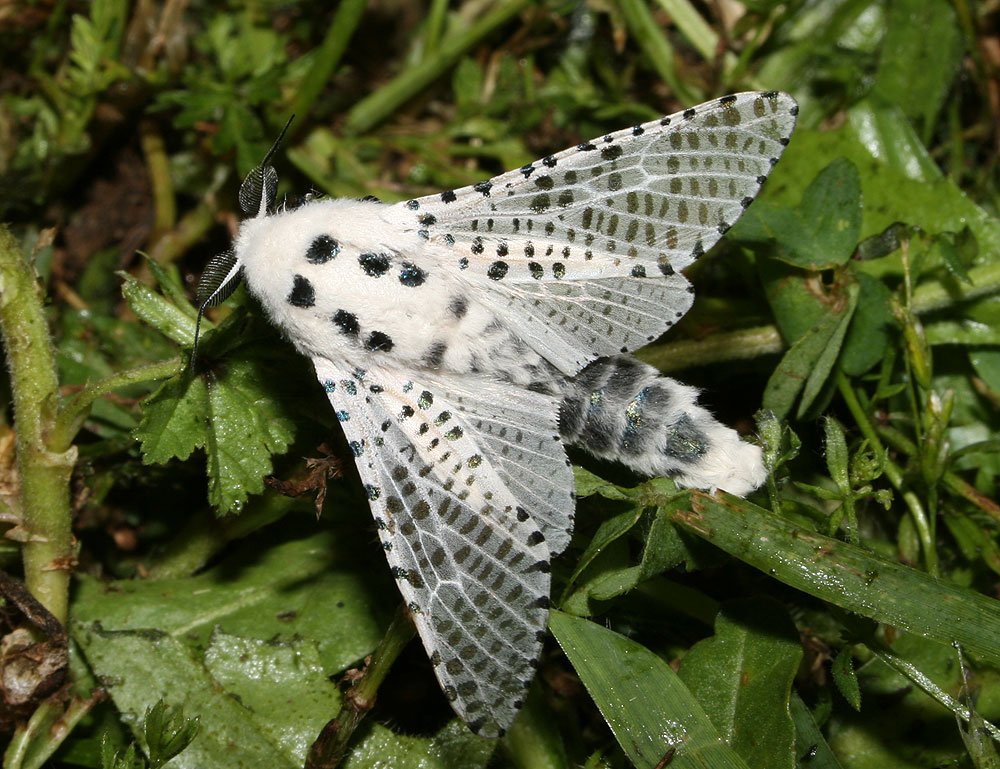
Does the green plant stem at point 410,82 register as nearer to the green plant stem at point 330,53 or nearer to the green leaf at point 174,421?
the green plant stem at point 330,53

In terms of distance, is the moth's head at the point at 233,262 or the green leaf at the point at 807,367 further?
the green leaf at the point at 807,367

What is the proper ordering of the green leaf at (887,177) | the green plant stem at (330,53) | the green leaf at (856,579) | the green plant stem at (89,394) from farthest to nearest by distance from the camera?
the green plant stem at (330,53), the green leaf at (887,177), the green plant stem at (89,394), the green leaf at (856,579)

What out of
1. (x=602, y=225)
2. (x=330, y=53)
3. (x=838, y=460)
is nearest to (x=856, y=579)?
(x=838, y=460)

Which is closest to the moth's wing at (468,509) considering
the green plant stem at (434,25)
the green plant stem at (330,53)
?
the green plant stem at (330,53)

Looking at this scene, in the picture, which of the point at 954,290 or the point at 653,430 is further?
the point at 954,290

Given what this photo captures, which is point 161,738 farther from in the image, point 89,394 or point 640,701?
point 640,701

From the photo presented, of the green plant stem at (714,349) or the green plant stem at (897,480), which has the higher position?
the green plant stem at (714,349)

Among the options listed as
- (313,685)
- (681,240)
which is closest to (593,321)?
(681,240)
